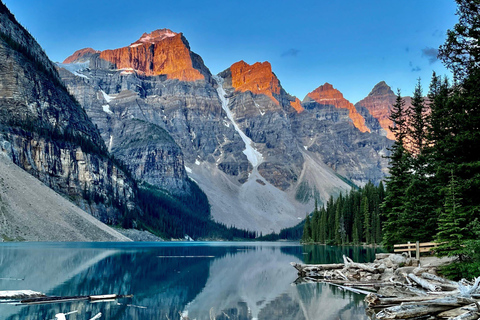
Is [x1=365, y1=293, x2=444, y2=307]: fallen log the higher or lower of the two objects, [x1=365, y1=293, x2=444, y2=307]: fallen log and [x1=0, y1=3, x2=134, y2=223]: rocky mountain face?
the lower

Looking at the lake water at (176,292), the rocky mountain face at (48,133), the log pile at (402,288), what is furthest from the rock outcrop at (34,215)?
the log pile at (402,288)

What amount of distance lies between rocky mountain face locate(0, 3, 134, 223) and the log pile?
396 ft

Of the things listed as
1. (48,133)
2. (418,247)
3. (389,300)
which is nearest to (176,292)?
(389,300)

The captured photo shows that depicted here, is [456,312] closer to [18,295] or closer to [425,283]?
[425,283]

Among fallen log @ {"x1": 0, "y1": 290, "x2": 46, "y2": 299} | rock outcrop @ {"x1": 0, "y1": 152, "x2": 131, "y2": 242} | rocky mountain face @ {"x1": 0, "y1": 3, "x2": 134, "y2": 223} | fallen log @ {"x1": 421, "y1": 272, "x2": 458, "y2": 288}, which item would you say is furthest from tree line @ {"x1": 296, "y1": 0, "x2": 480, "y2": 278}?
rocky mountain face @ {"x1": 0, "y1": 3, "x2": 134, "y2": 223}

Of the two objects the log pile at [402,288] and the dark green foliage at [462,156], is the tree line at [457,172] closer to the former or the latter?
the dark green foliage at [462,156]

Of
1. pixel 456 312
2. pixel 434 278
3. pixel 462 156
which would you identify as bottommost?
pixel 456 312

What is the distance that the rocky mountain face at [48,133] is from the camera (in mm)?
142875

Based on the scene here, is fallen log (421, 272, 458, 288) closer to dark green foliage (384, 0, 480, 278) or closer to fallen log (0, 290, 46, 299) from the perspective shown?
dark green foliage (384, 0, 480, 278)

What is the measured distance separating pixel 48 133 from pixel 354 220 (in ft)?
378

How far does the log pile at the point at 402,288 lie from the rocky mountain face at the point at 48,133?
120577 mm

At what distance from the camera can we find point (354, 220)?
103 metres

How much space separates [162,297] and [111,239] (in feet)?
325

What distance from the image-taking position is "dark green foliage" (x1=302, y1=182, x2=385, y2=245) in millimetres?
93875
